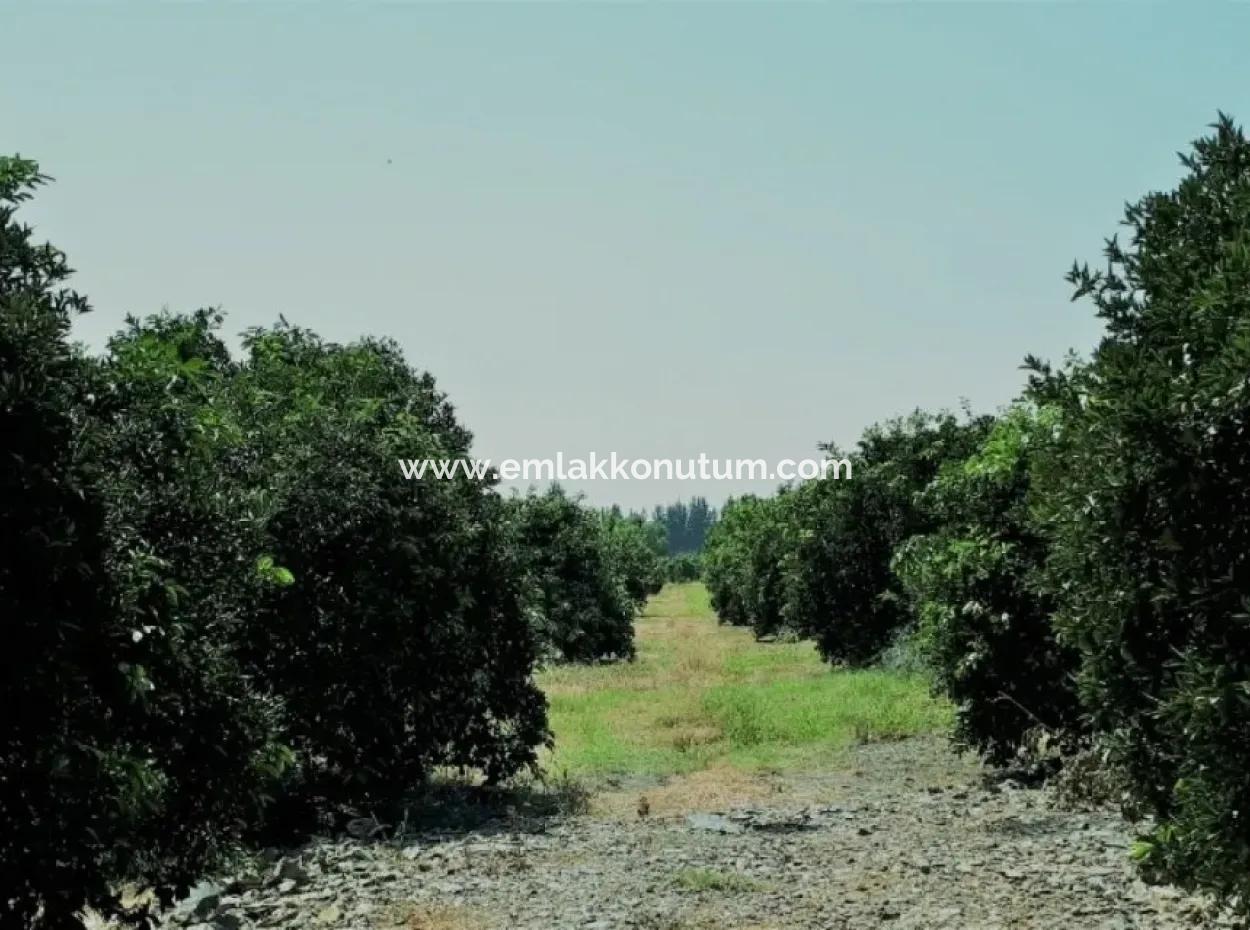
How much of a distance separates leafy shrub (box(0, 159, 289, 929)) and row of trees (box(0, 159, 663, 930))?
13 mm

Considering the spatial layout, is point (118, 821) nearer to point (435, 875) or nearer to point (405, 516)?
point (435, 875)

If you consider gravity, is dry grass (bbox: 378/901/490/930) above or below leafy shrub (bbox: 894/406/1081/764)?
below

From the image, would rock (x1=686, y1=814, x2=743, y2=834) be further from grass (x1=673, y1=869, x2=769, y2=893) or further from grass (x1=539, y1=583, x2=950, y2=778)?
grass (x1=539, y1=583, x2=950, y2=778)

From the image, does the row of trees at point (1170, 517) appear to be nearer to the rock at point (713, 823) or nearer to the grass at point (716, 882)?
the grass at point (716, 882)

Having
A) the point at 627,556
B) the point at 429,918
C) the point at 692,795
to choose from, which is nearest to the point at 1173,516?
the point at 429,918

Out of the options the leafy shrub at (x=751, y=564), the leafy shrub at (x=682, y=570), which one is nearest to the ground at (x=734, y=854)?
the leafy shrub at (x=751, y=564)

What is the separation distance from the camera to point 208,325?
1385 cm

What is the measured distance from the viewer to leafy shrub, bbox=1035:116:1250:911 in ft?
21.2

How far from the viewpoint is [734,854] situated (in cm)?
1262

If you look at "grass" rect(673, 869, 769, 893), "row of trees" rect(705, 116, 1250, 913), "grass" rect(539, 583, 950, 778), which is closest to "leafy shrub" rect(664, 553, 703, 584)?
"grass" rect(539, 583, 950, 778)

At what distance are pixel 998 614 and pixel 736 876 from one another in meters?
6.68

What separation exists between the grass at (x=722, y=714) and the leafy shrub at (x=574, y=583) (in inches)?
108

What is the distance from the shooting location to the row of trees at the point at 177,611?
665 centimetres

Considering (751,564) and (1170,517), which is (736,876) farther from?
(751,564)
